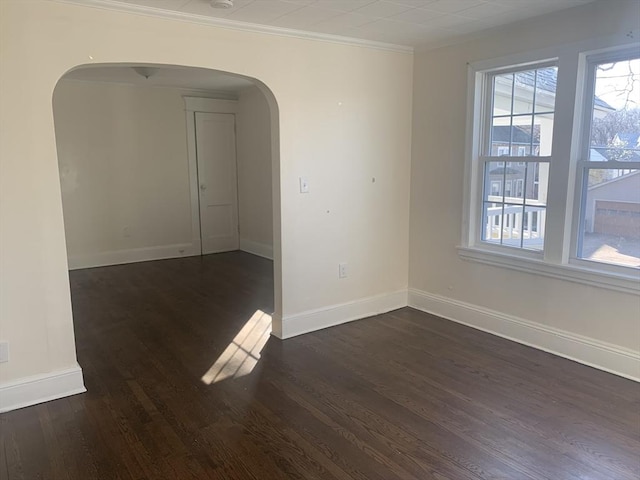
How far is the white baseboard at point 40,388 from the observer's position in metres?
2.73

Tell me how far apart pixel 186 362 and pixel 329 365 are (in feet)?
3.32

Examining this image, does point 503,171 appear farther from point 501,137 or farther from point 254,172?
point 254,172

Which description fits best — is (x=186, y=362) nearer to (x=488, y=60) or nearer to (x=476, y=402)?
(x=476, y=402)

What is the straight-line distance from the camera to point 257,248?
6.96m

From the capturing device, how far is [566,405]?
2.77 m

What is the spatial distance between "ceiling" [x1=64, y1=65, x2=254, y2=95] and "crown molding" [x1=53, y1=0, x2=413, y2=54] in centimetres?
167

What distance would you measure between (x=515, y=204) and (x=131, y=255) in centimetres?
495

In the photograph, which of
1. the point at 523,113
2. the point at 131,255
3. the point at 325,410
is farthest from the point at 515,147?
the point at 131,255

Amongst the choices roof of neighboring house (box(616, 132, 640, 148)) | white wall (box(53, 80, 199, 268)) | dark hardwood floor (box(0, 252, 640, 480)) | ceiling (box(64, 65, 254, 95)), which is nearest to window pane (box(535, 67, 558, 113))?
roof of neighboring house (box(616, 132, 640, 148))

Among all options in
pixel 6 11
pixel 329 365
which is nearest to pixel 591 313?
pixel 329 365

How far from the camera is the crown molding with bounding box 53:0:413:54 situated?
2.77 metres

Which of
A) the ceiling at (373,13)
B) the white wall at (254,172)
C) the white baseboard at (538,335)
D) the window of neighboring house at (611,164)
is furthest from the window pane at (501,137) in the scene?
the white wall at (254,172)

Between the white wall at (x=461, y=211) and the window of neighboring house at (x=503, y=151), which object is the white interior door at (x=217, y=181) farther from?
the window of neighboring house at (x=503, y=151)

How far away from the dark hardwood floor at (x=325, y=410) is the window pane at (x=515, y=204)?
82 cm
